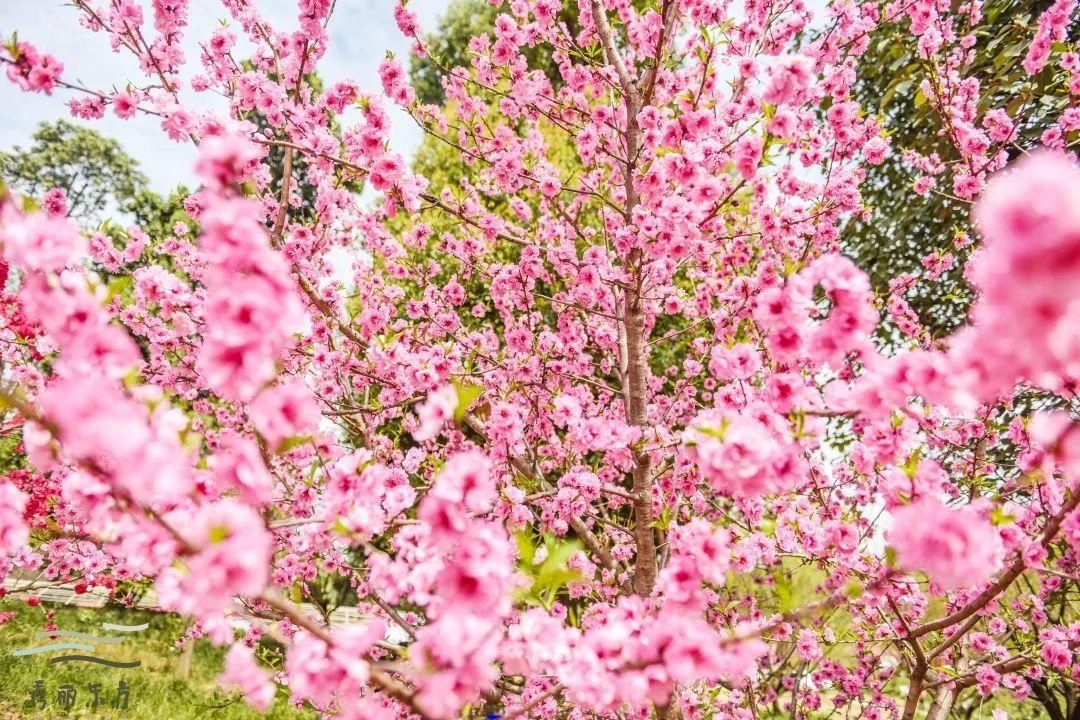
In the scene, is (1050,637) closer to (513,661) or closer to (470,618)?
(513,661)

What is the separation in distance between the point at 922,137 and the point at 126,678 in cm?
1438

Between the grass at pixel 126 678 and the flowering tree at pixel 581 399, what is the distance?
320 centimetres

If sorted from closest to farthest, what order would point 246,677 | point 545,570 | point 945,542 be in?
point 945,542
point 246,677
point 545,570

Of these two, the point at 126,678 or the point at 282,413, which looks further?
the point at 126,678

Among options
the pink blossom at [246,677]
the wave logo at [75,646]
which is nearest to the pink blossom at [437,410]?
Result: the pink blossom at [246,677]

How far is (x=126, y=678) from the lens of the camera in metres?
8.76

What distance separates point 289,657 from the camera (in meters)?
1.46

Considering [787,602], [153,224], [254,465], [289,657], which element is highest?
[153,224]

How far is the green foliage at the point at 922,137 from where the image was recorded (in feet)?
17.3

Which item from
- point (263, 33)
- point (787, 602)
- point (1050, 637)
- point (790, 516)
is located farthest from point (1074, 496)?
point (263, 33)

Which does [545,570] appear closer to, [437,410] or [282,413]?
[437,410]

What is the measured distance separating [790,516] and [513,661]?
2.77 meters

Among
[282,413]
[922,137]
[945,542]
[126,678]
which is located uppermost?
[922,137]

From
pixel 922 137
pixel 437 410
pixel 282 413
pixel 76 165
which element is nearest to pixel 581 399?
pixel 437 410
